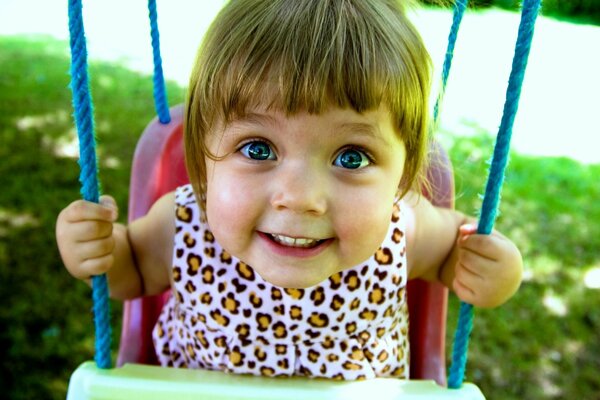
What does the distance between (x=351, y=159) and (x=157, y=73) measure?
0.60m

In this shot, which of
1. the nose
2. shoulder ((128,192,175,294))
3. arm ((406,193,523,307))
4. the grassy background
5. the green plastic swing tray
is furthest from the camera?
the grassy background

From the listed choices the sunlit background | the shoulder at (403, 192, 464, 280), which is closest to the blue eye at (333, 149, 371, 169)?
Result: the shoulder at (403, 192, 464, 280)

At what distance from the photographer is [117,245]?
1167 mm

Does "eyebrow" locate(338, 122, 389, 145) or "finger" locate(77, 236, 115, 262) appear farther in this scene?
"finger" locate(77, 236, 115, 262)

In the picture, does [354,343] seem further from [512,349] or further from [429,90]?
[512,349]

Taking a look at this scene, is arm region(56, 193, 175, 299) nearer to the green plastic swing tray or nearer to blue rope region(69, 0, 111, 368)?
blue rope region(69, 0, 111, 368)

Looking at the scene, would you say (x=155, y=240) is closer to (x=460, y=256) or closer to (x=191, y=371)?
(x=191, y=371)

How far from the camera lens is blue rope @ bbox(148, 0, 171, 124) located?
1.25 metres

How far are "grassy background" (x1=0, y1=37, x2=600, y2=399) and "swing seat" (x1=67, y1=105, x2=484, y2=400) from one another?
0.28 meters

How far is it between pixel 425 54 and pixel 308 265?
1.23 ft

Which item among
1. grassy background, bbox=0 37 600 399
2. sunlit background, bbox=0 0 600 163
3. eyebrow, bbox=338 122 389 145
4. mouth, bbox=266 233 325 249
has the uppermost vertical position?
sunlit background, bbox=0 0 600 163

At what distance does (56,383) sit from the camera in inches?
80.6

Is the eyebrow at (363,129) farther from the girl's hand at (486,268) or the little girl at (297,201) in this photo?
the girl's hand at (486,268)

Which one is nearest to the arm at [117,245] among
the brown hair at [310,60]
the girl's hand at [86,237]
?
the girl's hand at [86,237]
